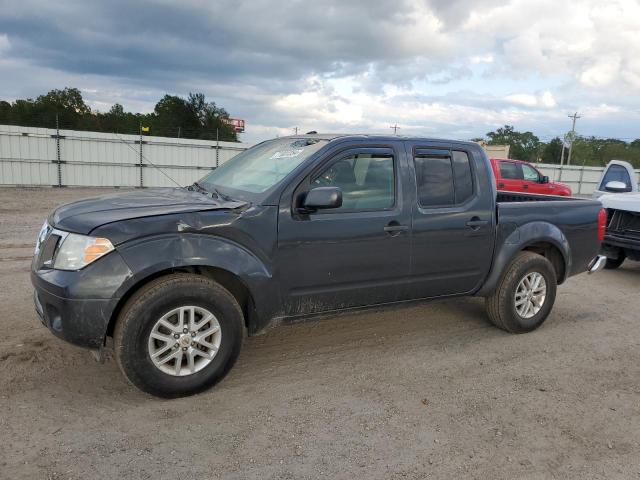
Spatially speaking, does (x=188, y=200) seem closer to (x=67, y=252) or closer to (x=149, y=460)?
(x=67, y=252)

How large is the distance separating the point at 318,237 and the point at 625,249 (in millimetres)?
5993

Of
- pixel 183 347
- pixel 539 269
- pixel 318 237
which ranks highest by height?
pixel 318 237

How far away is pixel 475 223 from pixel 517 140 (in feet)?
277

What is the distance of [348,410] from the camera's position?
3.38 metres

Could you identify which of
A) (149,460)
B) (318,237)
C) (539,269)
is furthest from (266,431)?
(539,269)

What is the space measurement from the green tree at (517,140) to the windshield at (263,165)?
254ft

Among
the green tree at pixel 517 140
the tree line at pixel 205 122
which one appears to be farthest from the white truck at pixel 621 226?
the green tree at pixel 517 140

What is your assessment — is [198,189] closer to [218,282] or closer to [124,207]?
[124,207]

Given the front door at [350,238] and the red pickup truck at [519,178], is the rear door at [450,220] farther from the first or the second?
the red pickup truck at [519,178]

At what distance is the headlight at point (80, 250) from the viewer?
311cm

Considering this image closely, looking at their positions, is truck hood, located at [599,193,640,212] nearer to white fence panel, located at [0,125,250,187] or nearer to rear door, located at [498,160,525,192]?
rear door, located at [498,160,525,192]

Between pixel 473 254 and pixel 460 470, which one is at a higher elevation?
pixel 473 254

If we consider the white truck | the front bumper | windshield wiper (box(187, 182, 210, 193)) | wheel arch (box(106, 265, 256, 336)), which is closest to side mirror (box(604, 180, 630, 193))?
the white truck

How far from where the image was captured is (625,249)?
7.57 metres
